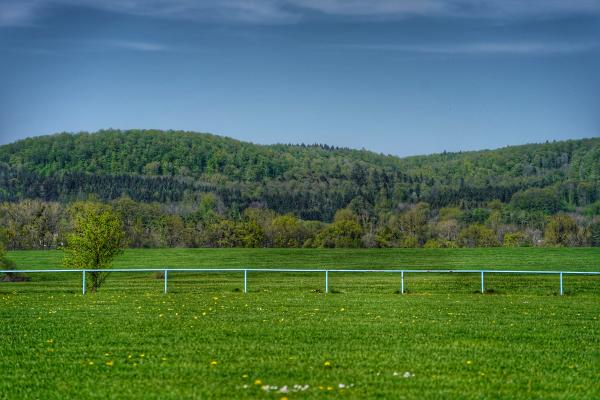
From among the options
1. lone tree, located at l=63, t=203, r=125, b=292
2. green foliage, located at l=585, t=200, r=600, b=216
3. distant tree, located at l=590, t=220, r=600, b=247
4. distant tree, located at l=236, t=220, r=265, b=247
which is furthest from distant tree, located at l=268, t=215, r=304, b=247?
lone tree, located at l=63, t=203, r=125, b=292

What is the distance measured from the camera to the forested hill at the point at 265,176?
134 metres

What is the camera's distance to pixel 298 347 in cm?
1509

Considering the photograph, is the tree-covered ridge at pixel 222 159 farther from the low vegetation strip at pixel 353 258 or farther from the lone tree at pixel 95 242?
the lone tree at pixel 95 242

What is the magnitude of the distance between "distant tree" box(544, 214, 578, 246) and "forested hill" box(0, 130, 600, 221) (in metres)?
9.12

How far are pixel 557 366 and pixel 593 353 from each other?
175 cm

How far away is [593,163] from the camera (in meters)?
135

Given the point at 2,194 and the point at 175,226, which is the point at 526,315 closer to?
the point at 175,226

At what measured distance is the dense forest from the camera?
115m

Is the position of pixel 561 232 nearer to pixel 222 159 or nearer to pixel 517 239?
pixel 517 239

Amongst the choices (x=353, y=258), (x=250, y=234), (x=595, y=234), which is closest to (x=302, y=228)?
(x=250, y=234)

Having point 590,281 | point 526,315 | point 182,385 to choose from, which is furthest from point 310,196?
→ point 182,385

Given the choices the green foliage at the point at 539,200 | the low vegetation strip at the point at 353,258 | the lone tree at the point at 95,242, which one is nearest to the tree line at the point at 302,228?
the green foliage at the point at 539,200

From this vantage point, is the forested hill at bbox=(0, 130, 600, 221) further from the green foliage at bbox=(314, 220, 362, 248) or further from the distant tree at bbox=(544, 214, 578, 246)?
the green foliage at bbox=(314, 220, 362, 248)

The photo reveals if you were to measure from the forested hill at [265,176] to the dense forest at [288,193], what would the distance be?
26 centimetres
